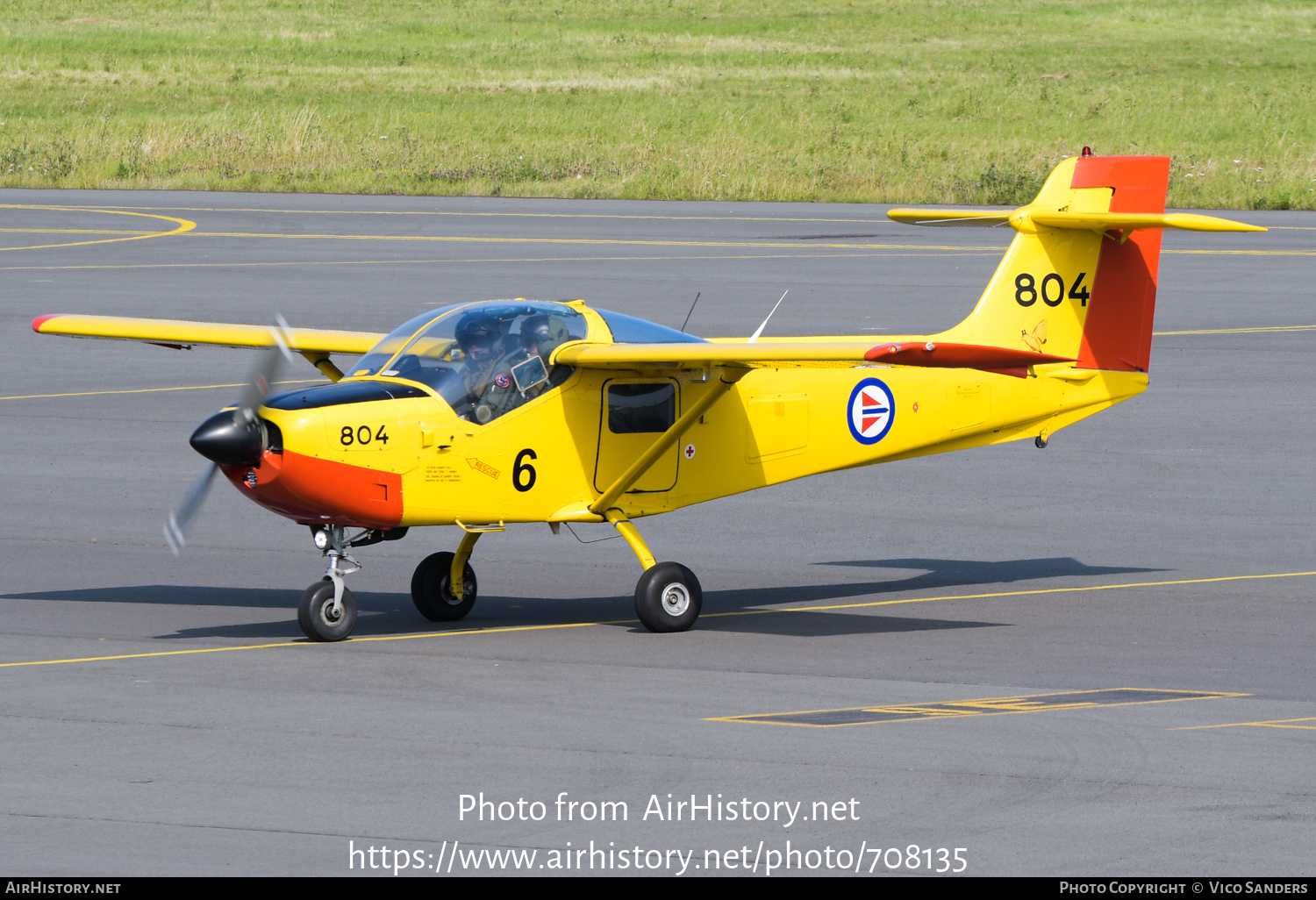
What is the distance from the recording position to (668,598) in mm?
12422

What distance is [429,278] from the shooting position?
33344 mm

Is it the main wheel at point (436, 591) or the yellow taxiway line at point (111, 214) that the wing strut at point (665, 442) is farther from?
the yellow taxiway line at point (111, 214)

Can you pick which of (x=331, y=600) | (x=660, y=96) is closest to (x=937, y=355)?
(x=331, y=600)

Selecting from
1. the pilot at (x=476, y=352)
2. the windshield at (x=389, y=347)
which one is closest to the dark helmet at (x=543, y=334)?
the pilot at (x=476, y=352)

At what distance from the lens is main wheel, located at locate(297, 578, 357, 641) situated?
38.9ft

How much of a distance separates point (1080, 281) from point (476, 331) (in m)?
5.29

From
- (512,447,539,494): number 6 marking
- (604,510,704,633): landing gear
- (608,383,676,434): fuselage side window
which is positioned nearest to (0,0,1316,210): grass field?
(608,383,676,434): fuselage side window

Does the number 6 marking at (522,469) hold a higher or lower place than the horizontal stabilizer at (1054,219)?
lower

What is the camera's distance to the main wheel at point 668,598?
40.5ft

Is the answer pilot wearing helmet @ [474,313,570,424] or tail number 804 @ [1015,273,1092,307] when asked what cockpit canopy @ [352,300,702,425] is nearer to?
pilot wearing helmet @ [474,313,570,424]

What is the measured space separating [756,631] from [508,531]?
14.0 feet

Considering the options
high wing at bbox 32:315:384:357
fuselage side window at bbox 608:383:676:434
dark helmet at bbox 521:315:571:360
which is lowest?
fuselage side window at bbox 608:383:676:434

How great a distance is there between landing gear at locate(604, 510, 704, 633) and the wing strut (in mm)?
440

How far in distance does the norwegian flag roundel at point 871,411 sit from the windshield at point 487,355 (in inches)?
92.7
